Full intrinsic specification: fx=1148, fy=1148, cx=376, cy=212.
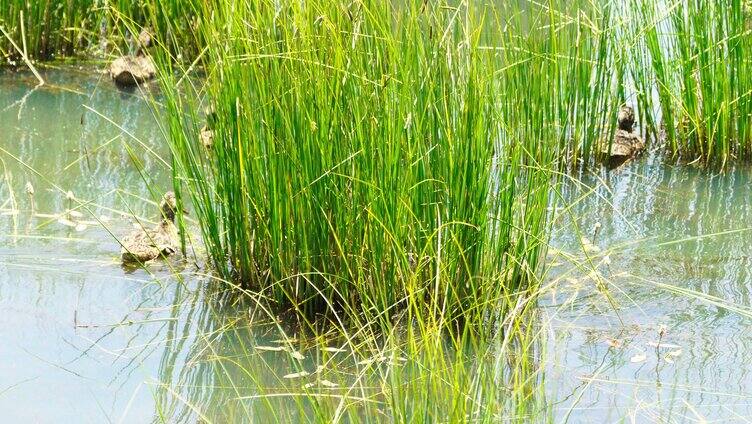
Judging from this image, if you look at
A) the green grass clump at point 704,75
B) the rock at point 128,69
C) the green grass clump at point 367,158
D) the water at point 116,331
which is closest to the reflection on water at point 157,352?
the water at point 116,331

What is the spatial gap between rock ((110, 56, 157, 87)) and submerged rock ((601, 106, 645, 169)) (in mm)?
2367

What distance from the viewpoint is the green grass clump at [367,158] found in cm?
315

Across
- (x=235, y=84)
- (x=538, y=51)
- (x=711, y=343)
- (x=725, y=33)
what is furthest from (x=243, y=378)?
(x=725, y=33)

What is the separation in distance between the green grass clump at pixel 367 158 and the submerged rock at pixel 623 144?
4.70ft

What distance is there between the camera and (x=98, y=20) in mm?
6320

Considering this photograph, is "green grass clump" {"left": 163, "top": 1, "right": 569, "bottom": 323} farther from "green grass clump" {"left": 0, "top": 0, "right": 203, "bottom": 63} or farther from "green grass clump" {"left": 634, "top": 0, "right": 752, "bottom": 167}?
"green grass clump" {"left": 0, "top": 0, "right": 203, "bottom": 63}

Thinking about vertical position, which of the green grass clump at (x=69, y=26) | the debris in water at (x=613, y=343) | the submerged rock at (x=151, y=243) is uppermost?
the green grass clump at (x=69, y=26)

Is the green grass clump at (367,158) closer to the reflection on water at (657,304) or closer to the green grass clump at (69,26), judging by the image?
the reflection on water at (657,304)

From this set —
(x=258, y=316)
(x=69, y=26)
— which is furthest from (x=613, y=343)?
(x=69, y=26)

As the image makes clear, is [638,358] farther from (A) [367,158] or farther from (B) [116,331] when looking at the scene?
(B) [116,331]

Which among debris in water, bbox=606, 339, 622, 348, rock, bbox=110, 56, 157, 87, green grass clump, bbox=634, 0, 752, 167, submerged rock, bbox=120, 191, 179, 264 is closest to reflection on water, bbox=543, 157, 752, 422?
debris in water, bbox=606, 339, 622, 348

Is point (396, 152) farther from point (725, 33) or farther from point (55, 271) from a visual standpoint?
point (725, 33)

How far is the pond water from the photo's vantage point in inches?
115

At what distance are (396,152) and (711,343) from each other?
1.04 metres
